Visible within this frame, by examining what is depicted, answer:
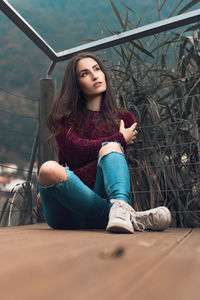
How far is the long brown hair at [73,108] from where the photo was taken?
1554 mm

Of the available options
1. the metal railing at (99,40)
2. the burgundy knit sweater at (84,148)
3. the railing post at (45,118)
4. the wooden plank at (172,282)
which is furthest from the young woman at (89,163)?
the wooden plank at (172,282)

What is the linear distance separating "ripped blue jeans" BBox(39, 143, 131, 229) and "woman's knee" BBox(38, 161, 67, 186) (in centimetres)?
2

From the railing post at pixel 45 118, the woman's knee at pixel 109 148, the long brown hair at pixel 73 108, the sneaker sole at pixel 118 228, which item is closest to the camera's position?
the sneaker sole at pixel 118 228

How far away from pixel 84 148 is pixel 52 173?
267mm

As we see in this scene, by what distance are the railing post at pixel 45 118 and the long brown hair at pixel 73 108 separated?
37 centimetres

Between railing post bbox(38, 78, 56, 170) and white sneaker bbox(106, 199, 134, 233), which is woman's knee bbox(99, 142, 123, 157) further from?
railing post bbox(38, 78, 56, 170)

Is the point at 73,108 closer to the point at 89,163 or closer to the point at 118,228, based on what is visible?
the point at 89,163

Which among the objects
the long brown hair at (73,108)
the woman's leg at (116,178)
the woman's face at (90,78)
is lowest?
the woman's leg at (116,178)

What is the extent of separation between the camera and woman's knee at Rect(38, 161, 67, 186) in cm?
117

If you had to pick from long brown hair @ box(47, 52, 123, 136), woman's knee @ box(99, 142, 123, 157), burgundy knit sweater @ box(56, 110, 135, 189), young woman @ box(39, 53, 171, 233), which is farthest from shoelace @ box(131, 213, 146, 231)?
long brown hair @ box(47, 52, 123, 136)

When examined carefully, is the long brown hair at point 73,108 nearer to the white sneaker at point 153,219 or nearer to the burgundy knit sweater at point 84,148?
the burgundy knit sweater at point 84,148

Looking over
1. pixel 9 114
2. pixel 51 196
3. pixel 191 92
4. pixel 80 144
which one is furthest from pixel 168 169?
pixel 9 114

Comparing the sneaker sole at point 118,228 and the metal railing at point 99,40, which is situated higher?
the metal railing at point 99,40

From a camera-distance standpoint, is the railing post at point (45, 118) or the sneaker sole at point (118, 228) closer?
the sneaker sole at point (118, 228)
